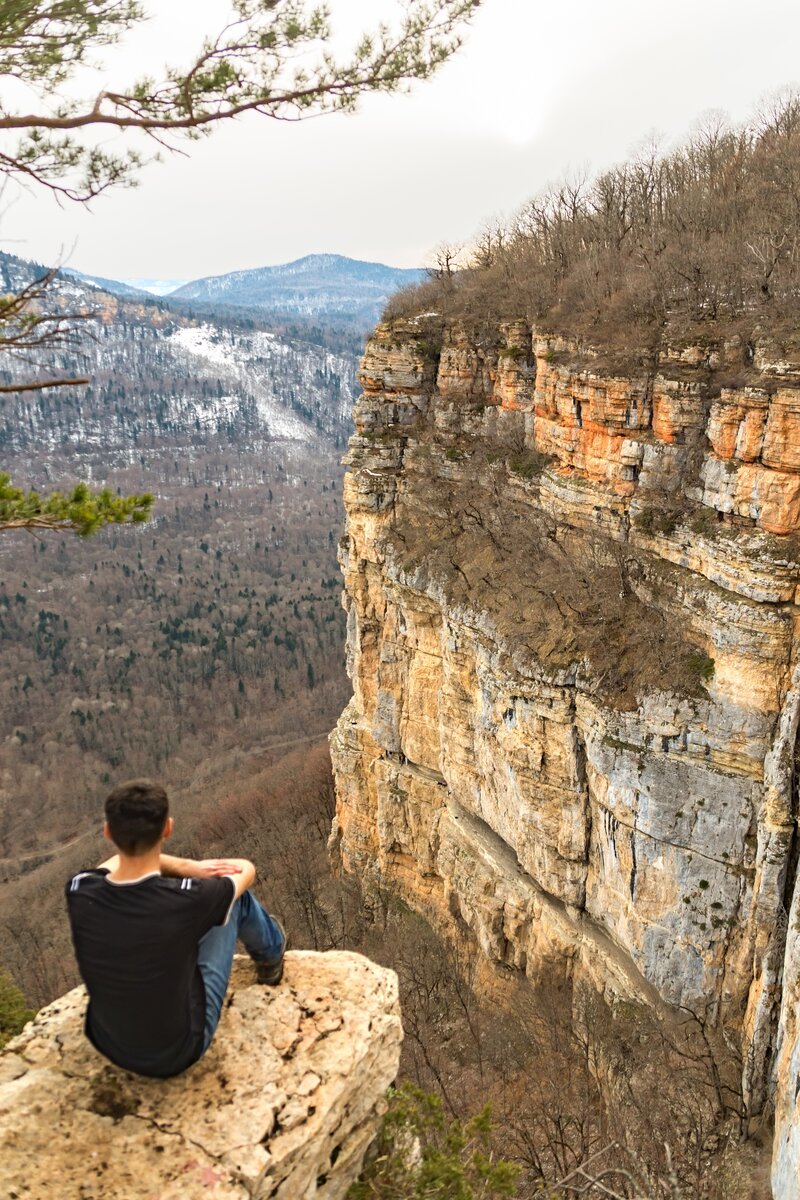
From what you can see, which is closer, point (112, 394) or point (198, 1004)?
point (198, 1004)

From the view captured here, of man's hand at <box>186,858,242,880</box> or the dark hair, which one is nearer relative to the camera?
the dark hair

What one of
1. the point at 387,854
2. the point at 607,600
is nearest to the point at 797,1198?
the point at 607,600

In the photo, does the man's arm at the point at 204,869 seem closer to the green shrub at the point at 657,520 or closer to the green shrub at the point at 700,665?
the green shrub at the point at 700,665

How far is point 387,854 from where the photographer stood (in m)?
28.5

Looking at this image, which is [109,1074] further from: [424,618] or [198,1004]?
[424,618]

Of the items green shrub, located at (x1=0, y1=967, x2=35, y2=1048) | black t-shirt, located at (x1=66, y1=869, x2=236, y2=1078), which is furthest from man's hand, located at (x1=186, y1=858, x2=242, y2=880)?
A: green shrub, located at (x1=0, y1=967, x2=35, y2=1048)

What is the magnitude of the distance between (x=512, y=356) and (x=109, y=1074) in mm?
21352

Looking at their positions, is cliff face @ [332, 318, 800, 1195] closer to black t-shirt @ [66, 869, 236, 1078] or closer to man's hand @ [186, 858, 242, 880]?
man's hand @ [186, 858, 242, 880]

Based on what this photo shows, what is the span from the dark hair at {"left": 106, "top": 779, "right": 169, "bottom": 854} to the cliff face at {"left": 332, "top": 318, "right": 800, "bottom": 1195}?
11627 mm

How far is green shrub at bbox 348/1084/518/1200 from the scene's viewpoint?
7.18 metres

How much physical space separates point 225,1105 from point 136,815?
242cm

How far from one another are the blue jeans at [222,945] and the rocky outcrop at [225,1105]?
51 centimetres

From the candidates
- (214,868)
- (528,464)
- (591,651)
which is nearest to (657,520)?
(591,651)

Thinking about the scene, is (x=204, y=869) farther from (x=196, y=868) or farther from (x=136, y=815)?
(x=136, y=815)
